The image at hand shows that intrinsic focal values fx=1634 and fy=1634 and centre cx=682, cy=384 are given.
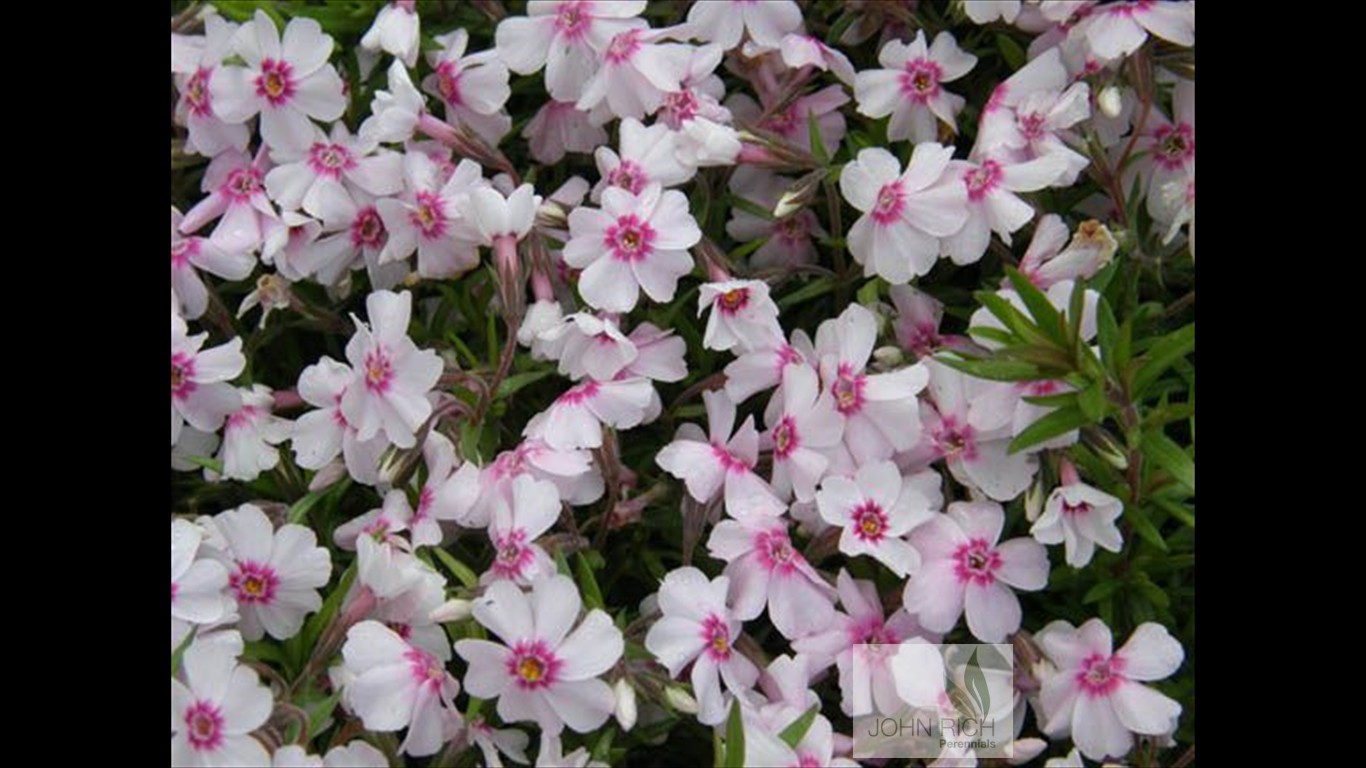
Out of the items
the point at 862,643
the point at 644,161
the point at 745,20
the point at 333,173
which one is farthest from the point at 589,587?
the point at 745,20

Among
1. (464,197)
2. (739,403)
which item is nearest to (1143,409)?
(739,403)

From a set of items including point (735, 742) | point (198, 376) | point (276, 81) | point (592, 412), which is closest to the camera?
point (735, 742)

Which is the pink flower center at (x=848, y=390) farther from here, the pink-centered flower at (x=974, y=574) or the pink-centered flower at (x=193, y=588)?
the pink-centered flower at (x=193, y=588)

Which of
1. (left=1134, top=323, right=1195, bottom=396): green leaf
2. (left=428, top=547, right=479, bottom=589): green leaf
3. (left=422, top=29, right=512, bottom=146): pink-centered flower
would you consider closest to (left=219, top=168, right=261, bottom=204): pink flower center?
(left=422, top=29, right=512, bottom=146): pink-centered flower

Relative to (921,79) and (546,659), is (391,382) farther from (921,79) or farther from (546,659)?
(921,79)

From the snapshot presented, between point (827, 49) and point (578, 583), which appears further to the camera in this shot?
point (827, 49)

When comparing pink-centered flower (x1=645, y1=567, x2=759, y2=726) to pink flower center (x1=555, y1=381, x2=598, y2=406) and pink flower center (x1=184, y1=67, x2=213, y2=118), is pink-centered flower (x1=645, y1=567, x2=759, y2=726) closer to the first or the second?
pink flower center (x1=555, y1=381, x2=598, y2=406)

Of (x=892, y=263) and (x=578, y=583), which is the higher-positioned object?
(x=892, y=263)

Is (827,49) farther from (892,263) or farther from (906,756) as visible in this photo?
(906,756)
